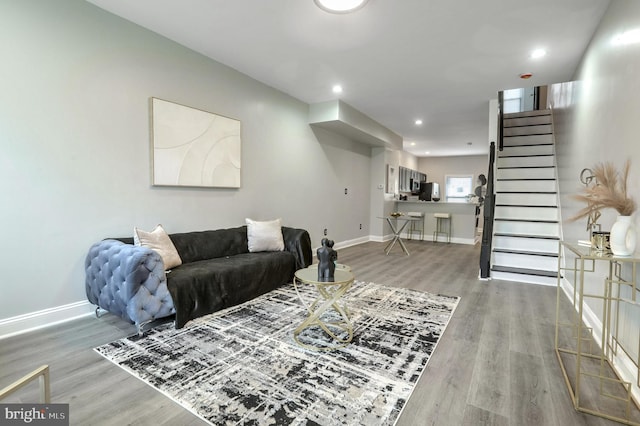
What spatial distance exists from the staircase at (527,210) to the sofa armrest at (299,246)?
2.67m

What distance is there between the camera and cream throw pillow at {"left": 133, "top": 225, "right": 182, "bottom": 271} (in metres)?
2.76

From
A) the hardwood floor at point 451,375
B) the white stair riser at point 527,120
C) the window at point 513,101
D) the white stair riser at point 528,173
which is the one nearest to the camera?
the hardwood floor at point 451,375

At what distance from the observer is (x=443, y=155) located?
1174 cm

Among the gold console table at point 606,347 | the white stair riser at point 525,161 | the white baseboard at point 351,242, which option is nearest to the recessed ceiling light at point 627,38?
the gold console table at point 606,347

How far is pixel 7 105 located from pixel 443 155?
39.0 ft

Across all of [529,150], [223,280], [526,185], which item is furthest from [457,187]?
[223,280]

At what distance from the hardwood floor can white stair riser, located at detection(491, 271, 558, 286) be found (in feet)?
2.85

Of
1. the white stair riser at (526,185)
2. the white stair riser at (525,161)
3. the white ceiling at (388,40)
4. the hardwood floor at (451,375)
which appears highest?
the white ceiling at (388,40)

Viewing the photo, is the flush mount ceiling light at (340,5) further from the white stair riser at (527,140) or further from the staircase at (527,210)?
the white stair riser at (527,140)

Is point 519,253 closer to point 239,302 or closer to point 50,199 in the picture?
point 239,302

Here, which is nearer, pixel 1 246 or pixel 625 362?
pixel 625 362

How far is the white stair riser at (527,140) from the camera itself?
5.58 m

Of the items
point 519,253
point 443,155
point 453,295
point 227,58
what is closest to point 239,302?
point 453,295

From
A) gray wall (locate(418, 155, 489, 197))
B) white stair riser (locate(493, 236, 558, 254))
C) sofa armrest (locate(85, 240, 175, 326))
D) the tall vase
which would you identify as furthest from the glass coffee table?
gray wall (locate(418, 155, 489, 197))
